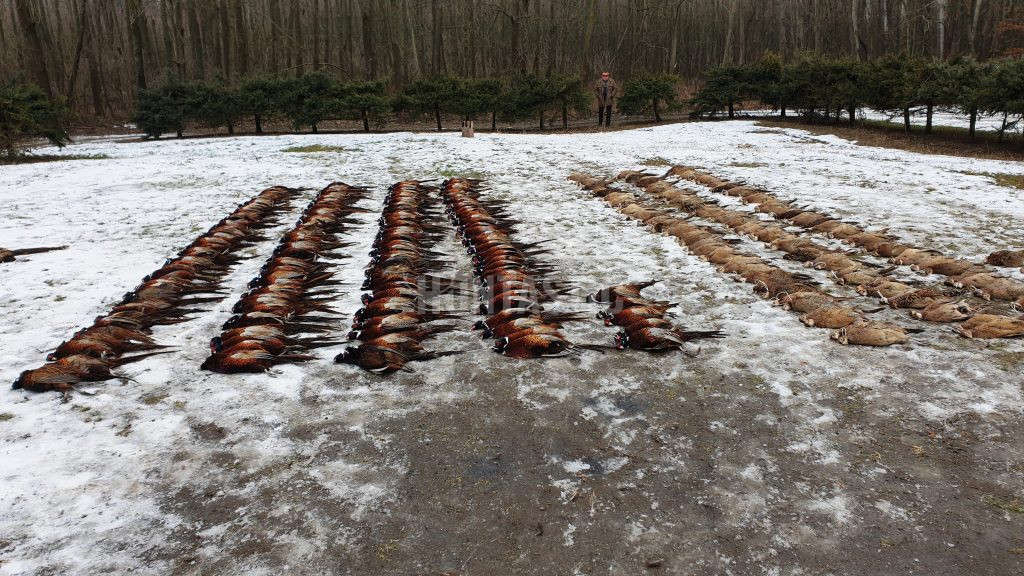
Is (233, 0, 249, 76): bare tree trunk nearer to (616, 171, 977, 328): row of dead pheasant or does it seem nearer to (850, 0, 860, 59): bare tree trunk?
(616, 171, 977, 328): row of dead pheasant

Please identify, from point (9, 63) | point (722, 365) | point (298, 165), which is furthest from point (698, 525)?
point (9, 63)

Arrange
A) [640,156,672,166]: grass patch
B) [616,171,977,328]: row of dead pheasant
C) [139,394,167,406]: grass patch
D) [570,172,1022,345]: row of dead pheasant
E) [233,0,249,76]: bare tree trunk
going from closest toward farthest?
[139,394,167,406]: grass patch < [570,172,1022,345]: row of dead pheasant < [616,171,977,328]: row of dead pheasant < [640,156,672,166]: grass patch < [233,0,249,76]: bare tree trunk

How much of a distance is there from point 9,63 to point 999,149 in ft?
157

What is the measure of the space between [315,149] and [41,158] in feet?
22.9

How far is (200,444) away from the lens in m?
3.17

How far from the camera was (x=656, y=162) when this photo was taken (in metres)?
12.9

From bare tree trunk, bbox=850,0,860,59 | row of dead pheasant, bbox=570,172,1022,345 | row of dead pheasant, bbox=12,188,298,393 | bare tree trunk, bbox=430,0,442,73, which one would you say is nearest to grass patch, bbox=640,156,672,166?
row of dead pheasant, bbox=570,172,1022,345

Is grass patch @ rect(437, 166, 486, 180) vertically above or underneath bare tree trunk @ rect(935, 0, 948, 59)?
underneath

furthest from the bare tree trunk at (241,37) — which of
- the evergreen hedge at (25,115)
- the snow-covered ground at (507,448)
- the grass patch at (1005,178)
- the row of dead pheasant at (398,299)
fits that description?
the grass patch at (1005,178)

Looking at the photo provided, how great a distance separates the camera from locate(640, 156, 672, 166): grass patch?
12.6 m

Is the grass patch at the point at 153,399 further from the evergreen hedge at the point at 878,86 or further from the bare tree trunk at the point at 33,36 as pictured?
the bare tree trunk at the point at 33,36

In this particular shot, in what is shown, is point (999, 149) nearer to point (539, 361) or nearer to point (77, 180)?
point (539, 361)

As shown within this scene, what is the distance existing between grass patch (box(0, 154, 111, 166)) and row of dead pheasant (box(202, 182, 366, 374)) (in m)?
11.8

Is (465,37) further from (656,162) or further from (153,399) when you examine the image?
(153,399)
